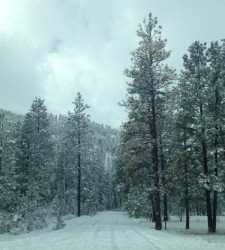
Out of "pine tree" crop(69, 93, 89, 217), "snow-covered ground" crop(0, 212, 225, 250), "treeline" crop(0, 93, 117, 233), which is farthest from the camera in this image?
"pine tree" crop(69, 93, 89, 217)

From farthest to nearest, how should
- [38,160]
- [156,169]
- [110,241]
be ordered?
[38,160] → [156,169] → [110,241]

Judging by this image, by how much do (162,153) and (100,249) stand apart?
24.3m

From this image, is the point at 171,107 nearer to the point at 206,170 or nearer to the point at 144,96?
the point at 144,96

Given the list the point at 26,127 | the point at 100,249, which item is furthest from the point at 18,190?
the point at 100,249

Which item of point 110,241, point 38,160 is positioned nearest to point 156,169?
point 110,241

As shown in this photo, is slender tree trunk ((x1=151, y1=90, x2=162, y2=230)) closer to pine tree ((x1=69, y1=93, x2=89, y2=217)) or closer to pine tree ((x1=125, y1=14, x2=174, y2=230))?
pine tree ((x1=125, y1=14, x2=174, y2=230))

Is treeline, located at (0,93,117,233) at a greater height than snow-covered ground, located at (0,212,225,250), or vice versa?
→ treeline, located at (0,93,117,233)

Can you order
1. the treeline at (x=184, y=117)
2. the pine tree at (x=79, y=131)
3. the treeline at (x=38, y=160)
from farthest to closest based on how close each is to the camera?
the pine tree at (x=79, y=131) < the treeline at (x=38, y=160) < the treeline at (x=184, y=117)

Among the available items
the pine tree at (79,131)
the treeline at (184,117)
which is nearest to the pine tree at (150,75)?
the treeline at (184,117)

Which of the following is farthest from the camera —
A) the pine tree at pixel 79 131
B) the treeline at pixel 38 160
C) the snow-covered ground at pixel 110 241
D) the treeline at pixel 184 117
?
the pine tree at pixel 79 131

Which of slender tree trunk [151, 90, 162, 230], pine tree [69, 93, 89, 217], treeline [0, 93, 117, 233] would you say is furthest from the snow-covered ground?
pine tree [69, 93, 89, 217]

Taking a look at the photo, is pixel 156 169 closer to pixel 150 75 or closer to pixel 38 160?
pixel 150 75

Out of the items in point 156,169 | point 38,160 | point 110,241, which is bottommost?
point 110,241

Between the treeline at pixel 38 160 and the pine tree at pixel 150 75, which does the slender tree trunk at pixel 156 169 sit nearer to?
the pine tree at pixel 150 75
